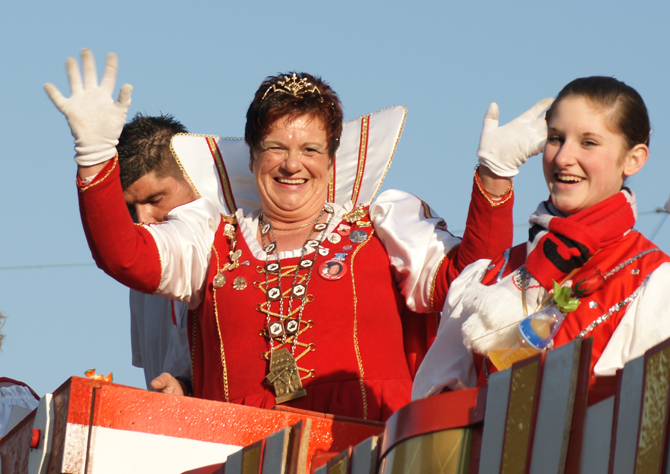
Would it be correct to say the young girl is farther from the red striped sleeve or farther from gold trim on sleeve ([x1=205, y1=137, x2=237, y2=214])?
gold trim on sleeve ([x1=205, y1=137, x2=237, y2=214])

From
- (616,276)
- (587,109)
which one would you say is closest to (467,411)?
(616,276)

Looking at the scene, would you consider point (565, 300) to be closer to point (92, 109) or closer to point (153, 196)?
point (92, 109)

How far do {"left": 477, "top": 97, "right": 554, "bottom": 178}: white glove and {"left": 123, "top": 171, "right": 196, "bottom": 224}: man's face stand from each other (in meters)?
2.00

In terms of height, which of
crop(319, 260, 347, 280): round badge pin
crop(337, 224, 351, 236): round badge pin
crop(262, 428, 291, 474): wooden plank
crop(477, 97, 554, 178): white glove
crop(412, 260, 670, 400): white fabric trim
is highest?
crop(477, 97, 554, 178): white glove

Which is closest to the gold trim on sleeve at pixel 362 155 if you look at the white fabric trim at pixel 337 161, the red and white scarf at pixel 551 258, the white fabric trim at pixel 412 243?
the white fabric trim at pixel 337 161

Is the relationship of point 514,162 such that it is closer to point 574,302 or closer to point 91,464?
point 574,302

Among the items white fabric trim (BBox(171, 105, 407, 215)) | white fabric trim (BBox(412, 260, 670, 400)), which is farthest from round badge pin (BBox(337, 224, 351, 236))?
white fabric trim (BBox(412, 260, 670, 400))

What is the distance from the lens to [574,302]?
273 cm

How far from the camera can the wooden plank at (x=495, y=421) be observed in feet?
7.59

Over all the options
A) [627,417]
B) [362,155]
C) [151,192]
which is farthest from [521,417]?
[151,192]

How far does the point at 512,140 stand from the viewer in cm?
355

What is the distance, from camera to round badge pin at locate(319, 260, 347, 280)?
3.96 m

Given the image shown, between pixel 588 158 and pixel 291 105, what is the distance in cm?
156

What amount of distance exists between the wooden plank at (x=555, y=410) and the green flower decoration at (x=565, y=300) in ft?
1.65
